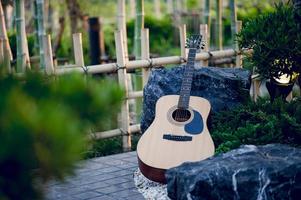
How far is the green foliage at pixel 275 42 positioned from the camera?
16.4 feet

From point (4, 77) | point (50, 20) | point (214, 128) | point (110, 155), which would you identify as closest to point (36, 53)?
point (110, 155)

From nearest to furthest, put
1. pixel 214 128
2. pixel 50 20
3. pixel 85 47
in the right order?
pixel 214 128 < pixel 85 47 < pixel 50 20

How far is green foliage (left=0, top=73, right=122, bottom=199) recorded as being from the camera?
1.68m

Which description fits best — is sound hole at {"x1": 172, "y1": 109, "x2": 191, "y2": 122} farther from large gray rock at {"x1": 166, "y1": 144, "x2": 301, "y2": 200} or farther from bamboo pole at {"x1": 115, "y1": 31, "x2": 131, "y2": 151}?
bamboo pole at {"x1": 115, "y1": 31, "x2": 131, "y2": 151}

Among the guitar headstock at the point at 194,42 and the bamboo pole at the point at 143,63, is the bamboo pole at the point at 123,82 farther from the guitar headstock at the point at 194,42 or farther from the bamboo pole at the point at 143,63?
the guitar headstock at the point at 194,42

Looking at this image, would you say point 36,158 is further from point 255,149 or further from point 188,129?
point 188,129

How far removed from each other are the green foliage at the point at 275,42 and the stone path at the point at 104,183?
4.52ft

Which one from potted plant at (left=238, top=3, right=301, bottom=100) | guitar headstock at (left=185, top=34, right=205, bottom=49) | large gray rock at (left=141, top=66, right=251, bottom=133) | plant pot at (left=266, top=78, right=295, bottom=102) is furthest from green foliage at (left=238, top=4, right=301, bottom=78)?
guitar headstock at (left=185, top=34, right=205, bottom=49)

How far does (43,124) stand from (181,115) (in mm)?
3133

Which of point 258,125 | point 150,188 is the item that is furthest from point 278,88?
point 150,188

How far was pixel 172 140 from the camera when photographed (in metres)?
4.54

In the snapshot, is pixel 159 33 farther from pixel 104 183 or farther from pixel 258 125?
pixel 258 125

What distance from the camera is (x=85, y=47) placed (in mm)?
12438

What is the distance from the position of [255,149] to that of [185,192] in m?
0.59
